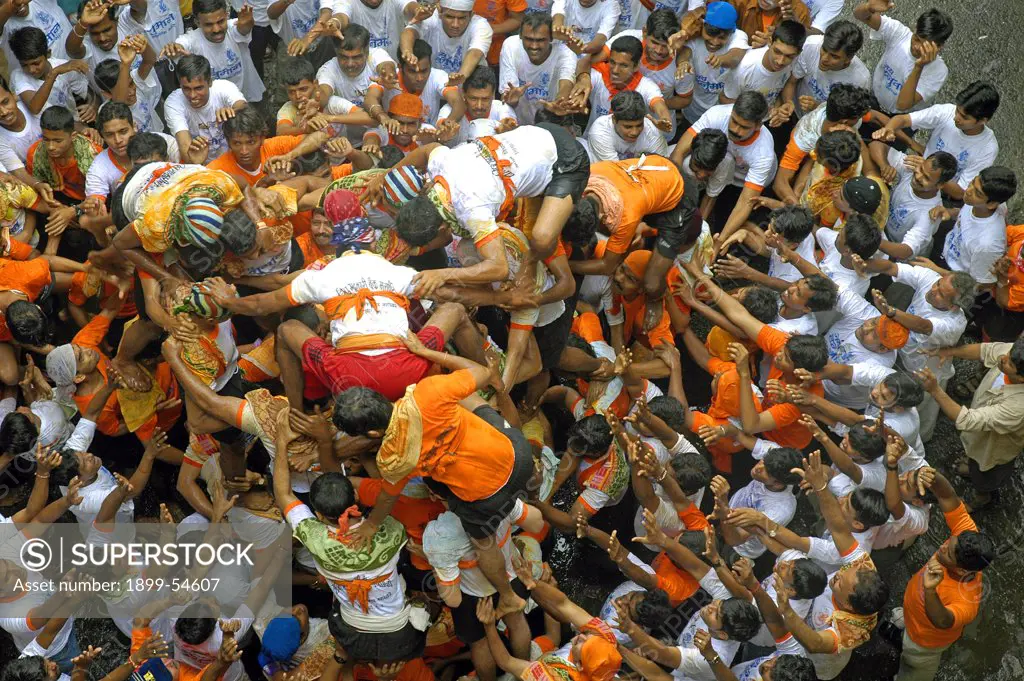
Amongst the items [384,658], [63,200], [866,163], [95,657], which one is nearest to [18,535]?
[95,657]

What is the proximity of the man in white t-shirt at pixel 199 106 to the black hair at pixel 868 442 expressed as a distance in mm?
4336

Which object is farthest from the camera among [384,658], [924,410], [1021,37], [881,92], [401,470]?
[1021,37]

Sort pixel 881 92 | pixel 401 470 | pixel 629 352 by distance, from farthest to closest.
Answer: pixel 881 92, pixel 629 352, pixel 401 470

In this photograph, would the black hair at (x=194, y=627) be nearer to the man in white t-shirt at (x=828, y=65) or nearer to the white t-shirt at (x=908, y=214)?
the white t-shirt at (x=908, y=214)

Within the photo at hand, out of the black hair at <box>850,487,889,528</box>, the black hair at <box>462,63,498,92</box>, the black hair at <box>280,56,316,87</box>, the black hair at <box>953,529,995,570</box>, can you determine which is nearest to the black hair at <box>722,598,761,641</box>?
the black hair at <box>850,487,889,528</box>

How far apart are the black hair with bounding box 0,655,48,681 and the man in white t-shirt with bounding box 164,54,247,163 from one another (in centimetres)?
330

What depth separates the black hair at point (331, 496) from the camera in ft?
16.4

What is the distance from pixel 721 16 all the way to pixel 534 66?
4.54 feet

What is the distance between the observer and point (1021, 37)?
28.1ft

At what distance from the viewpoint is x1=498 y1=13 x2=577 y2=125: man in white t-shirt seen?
7.71 meters

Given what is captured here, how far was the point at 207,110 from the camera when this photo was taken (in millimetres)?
7324

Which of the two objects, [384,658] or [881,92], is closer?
[384,658]

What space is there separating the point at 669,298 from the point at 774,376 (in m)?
0.80

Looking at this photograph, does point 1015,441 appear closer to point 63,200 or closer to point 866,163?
point 866,163
